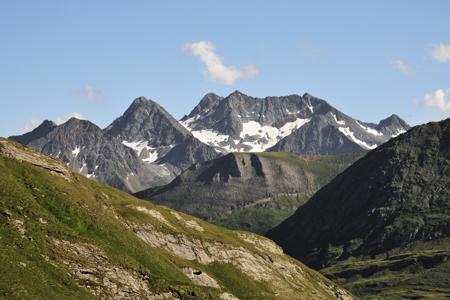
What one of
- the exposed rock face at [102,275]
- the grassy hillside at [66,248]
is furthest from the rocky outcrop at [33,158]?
the exposed rock face at [102,275]

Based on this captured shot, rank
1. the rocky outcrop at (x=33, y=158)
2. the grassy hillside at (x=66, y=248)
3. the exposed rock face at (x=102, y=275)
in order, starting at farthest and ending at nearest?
the rocky outcrop at (x=33, y=158)
the exposed rock face at (x=102, y=275)
the grassy hillside at (x=66, y=248)

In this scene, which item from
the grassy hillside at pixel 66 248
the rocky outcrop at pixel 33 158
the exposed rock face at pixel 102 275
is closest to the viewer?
the grassy hillside at pixel 66 248

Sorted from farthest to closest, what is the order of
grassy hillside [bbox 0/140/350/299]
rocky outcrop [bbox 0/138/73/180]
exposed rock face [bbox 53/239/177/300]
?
rocky outcrop [bbox 0/138/73/180]
exposed rock face [bbox 53/239/177/300]
grassy hillside [bbox 0/140/350/299]

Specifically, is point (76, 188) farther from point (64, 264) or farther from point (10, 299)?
point (10, 299)

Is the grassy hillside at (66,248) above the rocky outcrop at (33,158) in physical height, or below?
below

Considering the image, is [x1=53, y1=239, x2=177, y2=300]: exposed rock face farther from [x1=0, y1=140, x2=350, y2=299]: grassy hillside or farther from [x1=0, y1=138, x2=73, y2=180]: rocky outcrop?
[x1=0, y1=138, x2=73, y2=180]: rocky outcrop

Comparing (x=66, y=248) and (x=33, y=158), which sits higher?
(x=33, y=158)

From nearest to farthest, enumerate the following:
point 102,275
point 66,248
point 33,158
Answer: point 102,275
point 66,248
point 33,158

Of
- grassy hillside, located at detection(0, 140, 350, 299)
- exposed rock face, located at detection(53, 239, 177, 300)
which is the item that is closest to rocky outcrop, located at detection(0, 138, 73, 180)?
grassy hillside, located at detection(0, 140, 350, 299)

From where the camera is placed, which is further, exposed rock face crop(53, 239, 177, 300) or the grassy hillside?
exposed rock face crop(53, 239, 177, 300)

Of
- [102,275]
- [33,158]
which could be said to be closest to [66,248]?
[102,275]

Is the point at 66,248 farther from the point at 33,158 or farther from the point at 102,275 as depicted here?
the point at 33,158

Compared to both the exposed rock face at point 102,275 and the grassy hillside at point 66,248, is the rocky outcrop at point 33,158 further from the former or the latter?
the exposed rock face at point 102,275

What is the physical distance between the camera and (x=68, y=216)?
156 m
